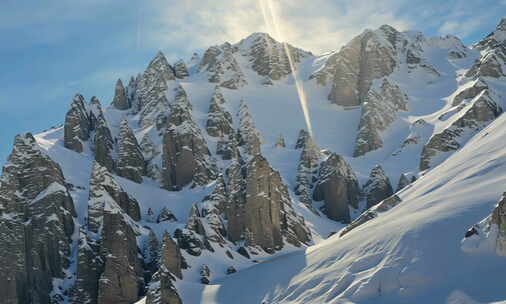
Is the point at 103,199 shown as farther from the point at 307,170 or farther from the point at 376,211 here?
the point at 307,170

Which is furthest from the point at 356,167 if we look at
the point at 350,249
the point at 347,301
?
the point at 347,301

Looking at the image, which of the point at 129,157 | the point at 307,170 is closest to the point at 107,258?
the point at 129,157

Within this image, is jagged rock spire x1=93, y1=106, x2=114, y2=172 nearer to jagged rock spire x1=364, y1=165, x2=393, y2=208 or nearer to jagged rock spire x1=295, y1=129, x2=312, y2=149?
jagged rock spire x1=295, y1=129, x2=312, y2=149

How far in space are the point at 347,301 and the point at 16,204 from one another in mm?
70080

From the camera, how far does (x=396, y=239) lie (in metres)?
76.8

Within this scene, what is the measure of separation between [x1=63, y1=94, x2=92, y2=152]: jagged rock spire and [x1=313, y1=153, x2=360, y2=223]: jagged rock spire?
187 ft

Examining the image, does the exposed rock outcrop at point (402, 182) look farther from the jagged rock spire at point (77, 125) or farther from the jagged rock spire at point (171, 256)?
the jagged rock spire at point (77, 125)

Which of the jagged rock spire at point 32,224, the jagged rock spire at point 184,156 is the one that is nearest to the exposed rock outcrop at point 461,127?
the jagged rock spire at point 184,156

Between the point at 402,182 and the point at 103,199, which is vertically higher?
the point at 103,199

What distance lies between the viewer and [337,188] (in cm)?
16138

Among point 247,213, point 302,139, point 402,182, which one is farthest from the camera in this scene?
point 302,139

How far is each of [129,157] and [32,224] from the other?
45.3 metres

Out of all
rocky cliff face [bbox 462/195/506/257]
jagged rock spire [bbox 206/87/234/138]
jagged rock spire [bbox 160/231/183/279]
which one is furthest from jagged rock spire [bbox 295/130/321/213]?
rocky cliff face [bbox 462/195/506/257]

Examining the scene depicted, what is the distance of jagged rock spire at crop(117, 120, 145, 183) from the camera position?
520 ft
